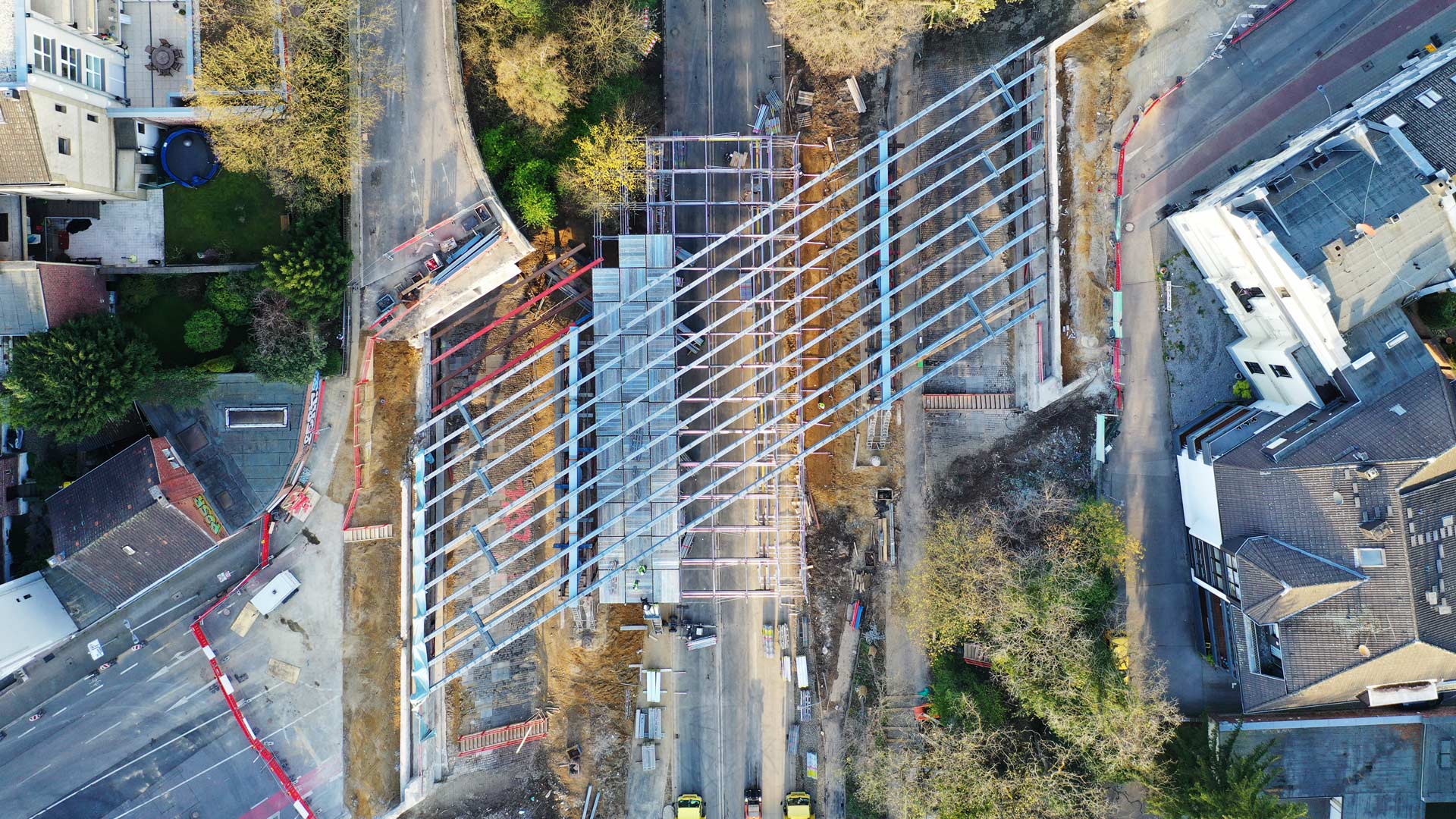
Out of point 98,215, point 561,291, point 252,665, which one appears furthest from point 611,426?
point 98,215

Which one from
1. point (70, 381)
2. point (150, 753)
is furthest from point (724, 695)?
point (70, 381)

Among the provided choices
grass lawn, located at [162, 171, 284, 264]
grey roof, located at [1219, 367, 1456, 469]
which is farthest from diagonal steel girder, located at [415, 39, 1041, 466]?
grey roof, located at [1219, 367, 1456, 469]

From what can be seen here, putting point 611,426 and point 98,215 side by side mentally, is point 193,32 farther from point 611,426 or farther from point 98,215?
point 611,426

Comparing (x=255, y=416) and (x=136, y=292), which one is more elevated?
(x=136, y=292)

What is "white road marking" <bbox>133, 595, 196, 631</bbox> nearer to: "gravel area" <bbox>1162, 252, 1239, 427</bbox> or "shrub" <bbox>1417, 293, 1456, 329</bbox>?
"gravel area" <bbox>1162, 252, 1239, 427</bbox>

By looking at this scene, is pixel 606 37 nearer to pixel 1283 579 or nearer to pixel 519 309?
pixel 519 309
